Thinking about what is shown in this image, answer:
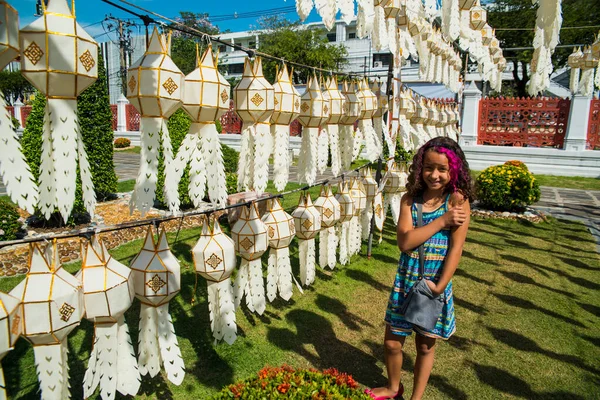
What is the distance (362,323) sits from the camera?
370cm

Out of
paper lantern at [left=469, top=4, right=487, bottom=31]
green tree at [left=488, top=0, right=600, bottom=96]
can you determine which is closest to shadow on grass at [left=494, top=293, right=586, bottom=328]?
paper lantern at [left=469, top=4, right=487, bottom=31]

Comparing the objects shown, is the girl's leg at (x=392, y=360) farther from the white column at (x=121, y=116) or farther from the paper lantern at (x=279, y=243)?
the white column at (x=121, y=116)

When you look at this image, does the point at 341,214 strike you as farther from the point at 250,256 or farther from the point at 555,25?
the point at 555,25

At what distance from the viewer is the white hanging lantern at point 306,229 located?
3295mm

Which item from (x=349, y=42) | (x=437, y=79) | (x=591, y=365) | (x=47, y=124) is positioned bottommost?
(x=591, y=365)

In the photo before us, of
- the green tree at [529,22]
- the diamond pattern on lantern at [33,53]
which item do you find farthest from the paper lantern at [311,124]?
the green tree at [529,22]

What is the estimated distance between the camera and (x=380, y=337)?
137 inches

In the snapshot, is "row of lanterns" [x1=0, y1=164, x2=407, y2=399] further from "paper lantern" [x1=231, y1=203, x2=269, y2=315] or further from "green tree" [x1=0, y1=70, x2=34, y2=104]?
"green tree" [x1=0, y1=70, x2=34, y2=104]

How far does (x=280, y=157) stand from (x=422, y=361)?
1550mm

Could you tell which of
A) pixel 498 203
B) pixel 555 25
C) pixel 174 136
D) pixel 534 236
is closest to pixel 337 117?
pixel 555 25

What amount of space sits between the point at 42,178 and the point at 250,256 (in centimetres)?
156

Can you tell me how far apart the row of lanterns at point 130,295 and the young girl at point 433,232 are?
956 millimetres

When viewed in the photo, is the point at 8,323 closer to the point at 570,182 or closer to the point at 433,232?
the point at 433,232

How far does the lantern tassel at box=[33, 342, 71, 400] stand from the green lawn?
1133 millimetres
